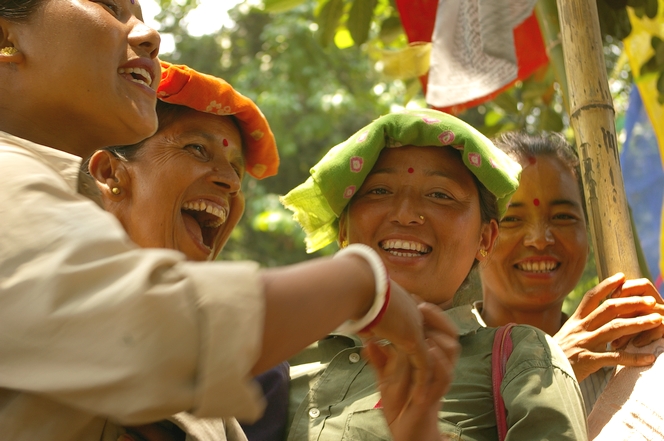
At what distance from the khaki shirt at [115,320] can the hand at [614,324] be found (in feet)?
4.91

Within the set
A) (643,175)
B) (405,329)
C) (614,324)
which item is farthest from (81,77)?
(643,175)

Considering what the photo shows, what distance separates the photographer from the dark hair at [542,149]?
10.7ft

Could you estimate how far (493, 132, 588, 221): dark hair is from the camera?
3264 mm

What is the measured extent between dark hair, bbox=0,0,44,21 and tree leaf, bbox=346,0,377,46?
2.70 meters

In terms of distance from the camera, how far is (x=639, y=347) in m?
2.29

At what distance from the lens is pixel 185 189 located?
2598mm

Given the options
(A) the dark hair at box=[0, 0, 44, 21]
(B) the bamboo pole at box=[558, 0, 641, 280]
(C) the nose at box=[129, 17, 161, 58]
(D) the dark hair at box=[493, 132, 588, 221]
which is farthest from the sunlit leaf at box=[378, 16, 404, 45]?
(A) the dark hair at box=[0, 0, 44, 21]

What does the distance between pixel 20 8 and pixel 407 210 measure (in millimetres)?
1278

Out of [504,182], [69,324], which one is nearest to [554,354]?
[504,182]

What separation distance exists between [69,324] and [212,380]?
202 mm

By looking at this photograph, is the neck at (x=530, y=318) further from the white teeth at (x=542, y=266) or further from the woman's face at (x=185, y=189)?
the woman's face at (x=185, y=189)

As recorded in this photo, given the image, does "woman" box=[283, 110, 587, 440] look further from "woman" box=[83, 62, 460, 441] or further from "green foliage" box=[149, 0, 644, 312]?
"green foliage" box=[149, 0, 644, 312]

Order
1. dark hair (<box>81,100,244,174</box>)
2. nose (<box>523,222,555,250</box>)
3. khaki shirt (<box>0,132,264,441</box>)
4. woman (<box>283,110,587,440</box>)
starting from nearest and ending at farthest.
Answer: khaki shirt (<box>0,132,264,441</box>) < woman (<box>283,110,587,440</box>) < dark hair (<box>81,100,244,174</box>) < nose (<box>523,222,555,250</box>)

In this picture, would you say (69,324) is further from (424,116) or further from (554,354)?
(424,116)
